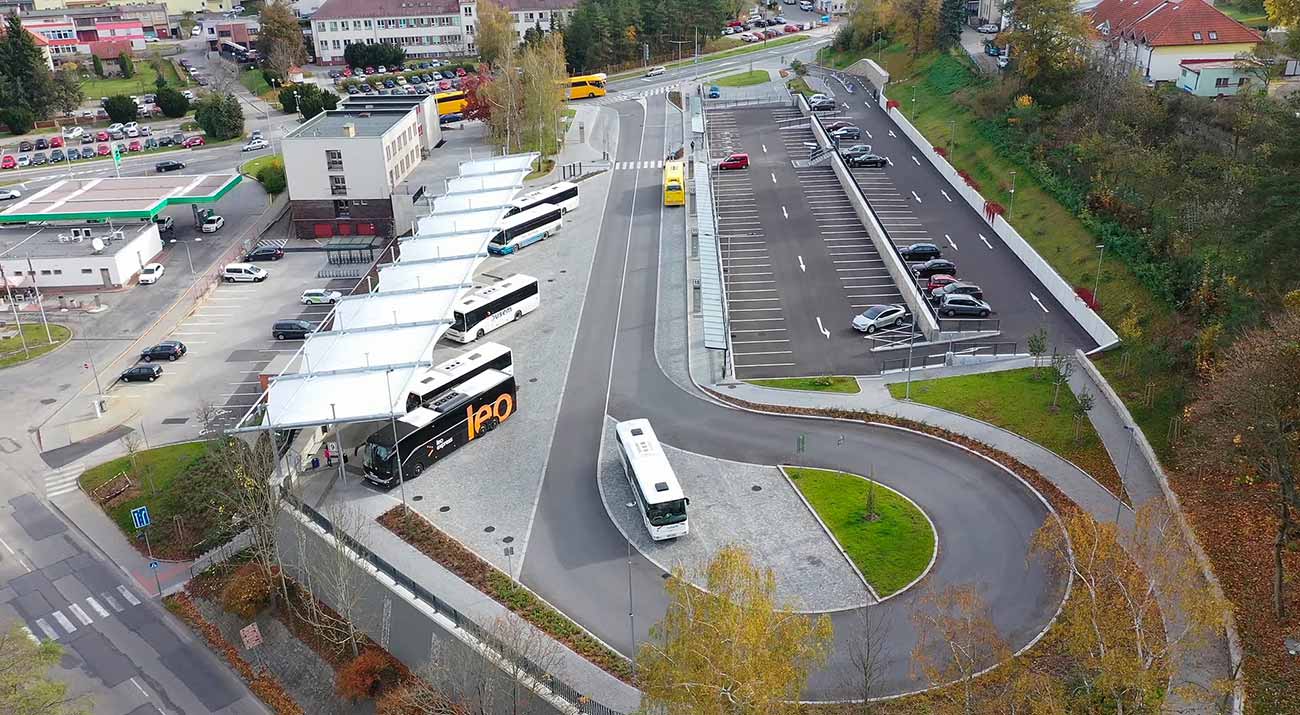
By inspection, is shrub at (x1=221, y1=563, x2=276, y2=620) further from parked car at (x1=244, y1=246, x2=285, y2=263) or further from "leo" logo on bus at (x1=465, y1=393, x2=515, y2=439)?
parked car at (x1=244, y1=246, x2=285, y2=263)

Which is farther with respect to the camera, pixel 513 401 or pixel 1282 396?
pixel 513 401

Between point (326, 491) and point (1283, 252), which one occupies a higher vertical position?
point (1283, 252)

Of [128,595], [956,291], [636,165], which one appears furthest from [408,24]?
[128,595]

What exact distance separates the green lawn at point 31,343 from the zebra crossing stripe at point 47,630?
2326 centimetres

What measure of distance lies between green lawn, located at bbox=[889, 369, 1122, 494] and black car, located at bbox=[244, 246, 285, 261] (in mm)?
42858

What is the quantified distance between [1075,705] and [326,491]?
88.8 feet

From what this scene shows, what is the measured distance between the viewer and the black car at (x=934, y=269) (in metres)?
54.1

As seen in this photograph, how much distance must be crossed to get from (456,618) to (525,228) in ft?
125

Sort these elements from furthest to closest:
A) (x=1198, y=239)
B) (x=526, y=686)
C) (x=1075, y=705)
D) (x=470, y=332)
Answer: (x=470, y=332)
(x=1198, y=239)
(x=526, y=686)
(x=1075, y=705)

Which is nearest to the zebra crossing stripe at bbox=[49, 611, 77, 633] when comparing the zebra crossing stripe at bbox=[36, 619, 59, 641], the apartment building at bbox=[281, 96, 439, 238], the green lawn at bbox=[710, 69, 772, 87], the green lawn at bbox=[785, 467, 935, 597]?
the zebra crossing stripe at bbox=[36, 619, 59, 641]

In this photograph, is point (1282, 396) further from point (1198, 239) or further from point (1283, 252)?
point (1198, 239)

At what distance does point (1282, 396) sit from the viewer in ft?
84.4

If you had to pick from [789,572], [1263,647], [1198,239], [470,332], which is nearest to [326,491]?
[470,332]

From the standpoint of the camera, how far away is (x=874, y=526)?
33.7 meters
